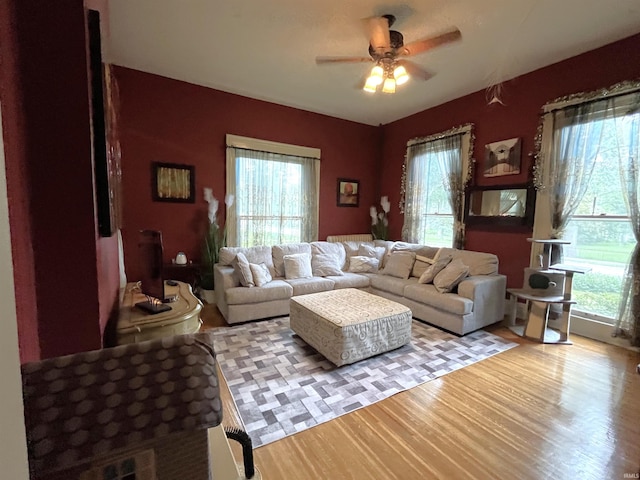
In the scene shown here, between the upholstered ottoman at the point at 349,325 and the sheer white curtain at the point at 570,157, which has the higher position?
the sheer white curtain at the point at 570,157

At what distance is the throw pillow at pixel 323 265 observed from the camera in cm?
421

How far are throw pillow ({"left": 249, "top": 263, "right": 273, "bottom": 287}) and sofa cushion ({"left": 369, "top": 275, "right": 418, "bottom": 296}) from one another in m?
1.52

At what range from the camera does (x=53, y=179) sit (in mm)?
1057

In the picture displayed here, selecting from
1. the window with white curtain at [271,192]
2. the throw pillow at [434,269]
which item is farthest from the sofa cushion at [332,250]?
the throw pillow at [434,269]

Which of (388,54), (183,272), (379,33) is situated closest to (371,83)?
(388,54)

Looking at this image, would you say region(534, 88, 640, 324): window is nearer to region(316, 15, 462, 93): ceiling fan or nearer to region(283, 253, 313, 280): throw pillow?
region(316, 15, 462, 93): ceiling fan

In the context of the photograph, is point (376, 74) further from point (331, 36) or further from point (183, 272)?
point (183, 272)

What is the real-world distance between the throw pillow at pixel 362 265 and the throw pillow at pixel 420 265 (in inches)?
26.6

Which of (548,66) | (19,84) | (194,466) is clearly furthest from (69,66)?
(548,66)

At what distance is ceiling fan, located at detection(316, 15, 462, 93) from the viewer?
2258 mm

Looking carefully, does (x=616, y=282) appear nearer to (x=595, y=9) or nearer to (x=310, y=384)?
(x=595, y=9)

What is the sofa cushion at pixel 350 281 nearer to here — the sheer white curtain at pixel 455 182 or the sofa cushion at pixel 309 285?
the sofa cushion at pixel 309 285

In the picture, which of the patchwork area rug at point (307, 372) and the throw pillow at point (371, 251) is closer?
the patchwork area rug at point (307, 372)

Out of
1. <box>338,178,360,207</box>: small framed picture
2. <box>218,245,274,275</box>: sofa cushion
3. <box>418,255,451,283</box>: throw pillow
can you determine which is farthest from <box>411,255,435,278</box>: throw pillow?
<box>218,245,274,275</box>: sofa cushion
